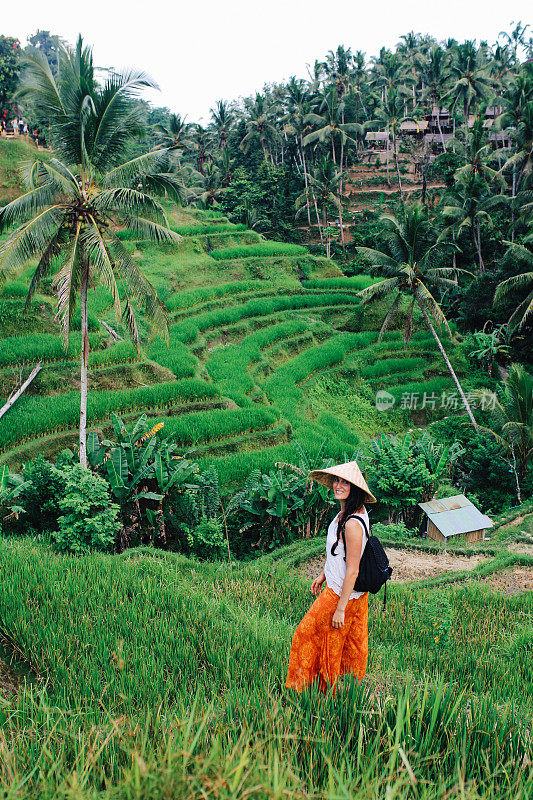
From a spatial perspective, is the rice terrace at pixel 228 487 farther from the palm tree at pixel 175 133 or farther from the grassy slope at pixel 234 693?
the palm tree at pixel 175 133

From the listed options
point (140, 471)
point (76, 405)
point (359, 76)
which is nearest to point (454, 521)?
point (140, 471)

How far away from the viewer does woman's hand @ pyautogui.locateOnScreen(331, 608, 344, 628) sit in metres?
2.71

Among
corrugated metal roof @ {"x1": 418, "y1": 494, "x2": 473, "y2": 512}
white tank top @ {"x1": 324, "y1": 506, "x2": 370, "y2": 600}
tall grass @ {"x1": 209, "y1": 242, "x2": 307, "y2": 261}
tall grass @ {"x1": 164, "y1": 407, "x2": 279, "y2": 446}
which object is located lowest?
corrugated metal roof @ {"x1": 418, "y1": 494, "x2": 473, "y2": 512}

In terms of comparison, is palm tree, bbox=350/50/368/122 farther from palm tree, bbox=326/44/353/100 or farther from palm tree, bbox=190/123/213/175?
palm tree, bbox=190/123/213/175

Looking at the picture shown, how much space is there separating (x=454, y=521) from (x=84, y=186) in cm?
790

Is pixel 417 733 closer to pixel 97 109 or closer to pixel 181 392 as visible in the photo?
pixel 97 109

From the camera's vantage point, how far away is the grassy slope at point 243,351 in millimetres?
9914

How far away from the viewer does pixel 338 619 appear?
2.72 m

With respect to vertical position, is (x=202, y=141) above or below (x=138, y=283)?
above

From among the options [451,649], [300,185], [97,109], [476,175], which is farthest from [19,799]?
[300,185]

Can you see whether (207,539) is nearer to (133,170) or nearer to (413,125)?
(133,170)

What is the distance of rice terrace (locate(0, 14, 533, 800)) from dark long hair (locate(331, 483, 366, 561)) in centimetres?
3

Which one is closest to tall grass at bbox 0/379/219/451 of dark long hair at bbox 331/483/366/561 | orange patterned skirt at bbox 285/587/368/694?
orange patterned skirt at bbox 285/587/368/694

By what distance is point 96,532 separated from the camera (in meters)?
6.87
